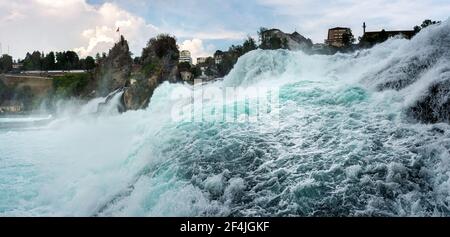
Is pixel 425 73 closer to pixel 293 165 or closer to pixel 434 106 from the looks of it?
pixel 434 106

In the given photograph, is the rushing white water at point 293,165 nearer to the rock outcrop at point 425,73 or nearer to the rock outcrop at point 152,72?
the rock outcrop at point 425,73

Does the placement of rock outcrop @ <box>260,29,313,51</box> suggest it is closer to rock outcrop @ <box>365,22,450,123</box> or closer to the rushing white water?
the rushing white water

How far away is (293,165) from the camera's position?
3.65 meters

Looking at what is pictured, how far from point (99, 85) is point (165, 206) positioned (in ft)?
52.2

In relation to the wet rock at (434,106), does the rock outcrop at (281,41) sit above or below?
above

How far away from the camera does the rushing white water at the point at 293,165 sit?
315 cm

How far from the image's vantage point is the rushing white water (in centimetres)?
315

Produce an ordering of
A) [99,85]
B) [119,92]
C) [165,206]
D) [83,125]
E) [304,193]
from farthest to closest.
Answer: [99,85], [119,92], [83,125], [165,206], [304,193]

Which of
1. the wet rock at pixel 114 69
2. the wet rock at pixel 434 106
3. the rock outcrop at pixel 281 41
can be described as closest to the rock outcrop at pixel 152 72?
the wet rock at pixel 114 69

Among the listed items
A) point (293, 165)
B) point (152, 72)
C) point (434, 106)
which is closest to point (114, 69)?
point (152, 72)
